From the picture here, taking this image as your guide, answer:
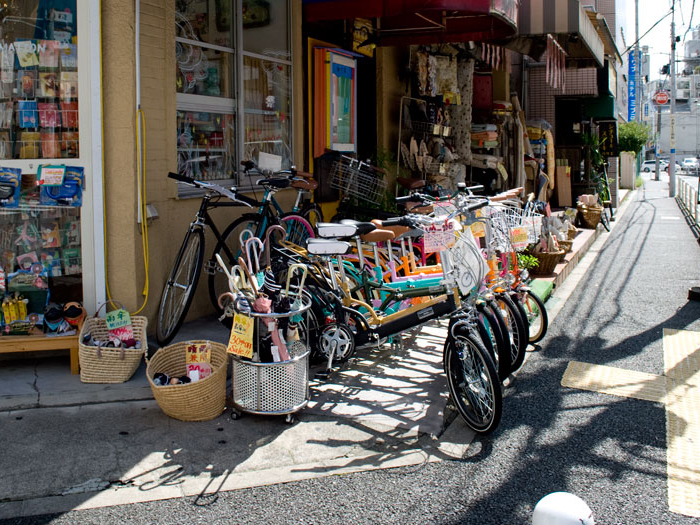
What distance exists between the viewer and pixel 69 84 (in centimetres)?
555

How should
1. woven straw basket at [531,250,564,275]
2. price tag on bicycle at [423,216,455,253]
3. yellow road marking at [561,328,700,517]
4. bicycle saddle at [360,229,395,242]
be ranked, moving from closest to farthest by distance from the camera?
yellow road marking at [561,328,700,517]
price tag on bicycle at [423,216,455,253]
bicycle saddle at [360,229,395,242]
woven straw basket at [531,250,564,275]

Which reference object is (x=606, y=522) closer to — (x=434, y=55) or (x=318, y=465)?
(x=318, y=465)

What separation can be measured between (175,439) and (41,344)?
5.25ft

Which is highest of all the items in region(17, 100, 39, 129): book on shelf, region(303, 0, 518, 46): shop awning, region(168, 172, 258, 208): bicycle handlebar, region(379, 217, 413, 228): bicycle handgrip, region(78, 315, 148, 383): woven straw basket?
region(303, 0, 518, 46): shop awning

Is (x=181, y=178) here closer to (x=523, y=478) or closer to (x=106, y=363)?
(x=106, y=363)

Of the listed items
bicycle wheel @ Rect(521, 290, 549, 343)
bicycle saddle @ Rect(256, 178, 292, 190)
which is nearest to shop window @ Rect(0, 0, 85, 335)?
bicycle saddle @ Rect(256, 178, 292, 190)

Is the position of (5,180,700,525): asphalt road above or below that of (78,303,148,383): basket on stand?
below

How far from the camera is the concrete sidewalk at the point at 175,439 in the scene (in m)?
3.97

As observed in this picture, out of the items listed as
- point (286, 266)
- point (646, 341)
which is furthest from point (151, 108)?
point (646, 341)

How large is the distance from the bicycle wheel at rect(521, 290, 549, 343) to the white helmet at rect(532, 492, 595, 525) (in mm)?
3920

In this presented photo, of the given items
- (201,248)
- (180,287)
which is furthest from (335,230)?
(180,287)

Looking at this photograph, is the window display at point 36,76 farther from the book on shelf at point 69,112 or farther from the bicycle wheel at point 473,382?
the bicycle wheel at point 473,382

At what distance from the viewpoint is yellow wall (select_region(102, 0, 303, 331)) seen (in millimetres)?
5566

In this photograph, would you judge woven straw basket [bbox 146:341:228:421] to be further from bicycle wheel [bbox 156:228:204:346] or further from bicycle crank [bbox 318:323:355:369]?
bicycle wheel [bbox 156:228:204:346]
